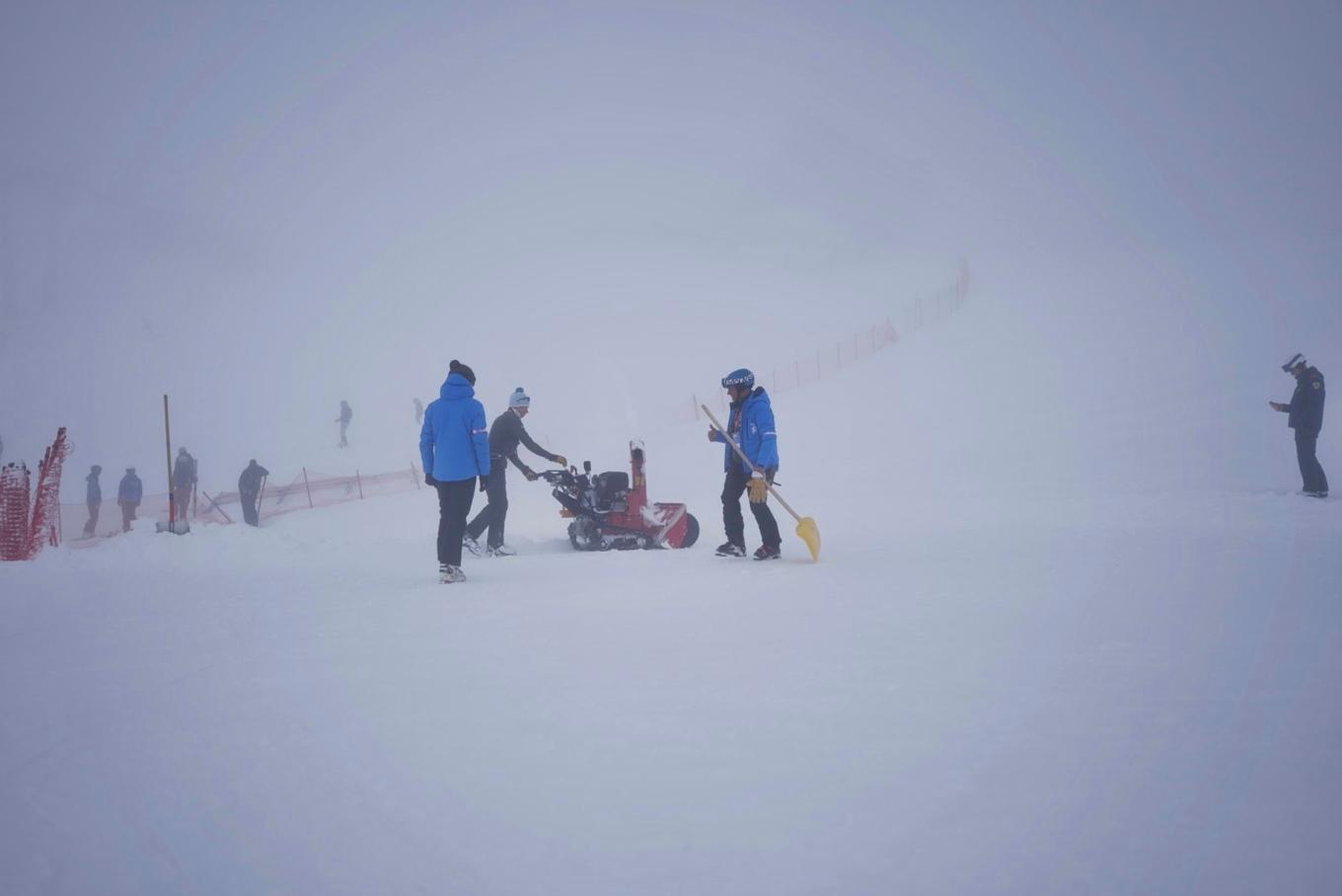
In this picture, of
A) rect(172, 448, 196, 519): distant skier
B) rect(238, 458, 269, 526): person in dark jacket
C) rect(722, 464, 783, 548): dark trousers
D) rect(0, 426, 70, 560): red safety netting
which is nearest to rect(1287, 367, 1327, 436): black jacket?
rect(722, 464, 783, 548): dark trousers

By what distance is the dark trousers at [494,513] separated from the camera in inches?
360

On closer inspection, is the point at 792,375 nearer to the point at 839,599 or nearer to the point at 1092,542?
the point at 1092,542

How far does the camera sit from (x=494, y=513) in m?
9.26

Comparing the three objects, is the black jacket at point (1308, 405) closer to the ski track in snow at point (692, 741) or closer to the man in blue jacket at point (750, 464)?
the ski track in snow at point (692, 741)

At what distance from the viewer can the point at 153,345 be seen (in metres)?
58.7

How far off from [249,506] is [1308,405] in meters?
19.2

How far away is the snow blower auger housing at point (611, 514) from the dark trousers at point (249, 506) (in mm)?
9738

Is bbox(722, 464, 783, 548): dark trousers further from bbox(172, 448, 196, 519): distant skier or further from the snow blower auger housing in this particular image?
bbox(172, 448, 196, 519): distant skier

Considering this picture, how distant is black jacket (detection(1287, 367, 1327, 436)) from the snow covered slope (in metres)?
6.25

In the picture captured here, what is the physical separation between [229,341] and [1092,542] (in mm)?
75361

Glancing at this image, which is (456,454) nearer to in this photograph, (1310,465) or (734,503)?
(734,503)

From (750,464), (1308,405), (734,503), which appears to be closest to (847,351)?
(1308,405)

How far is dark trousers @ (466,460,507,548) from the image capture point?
9.13 m

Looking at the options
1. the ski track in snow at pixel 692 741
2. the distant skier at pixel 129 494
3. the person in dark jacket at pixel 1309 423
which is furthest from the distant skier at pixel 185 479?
the person in dark jacket at pixel 1309 423
